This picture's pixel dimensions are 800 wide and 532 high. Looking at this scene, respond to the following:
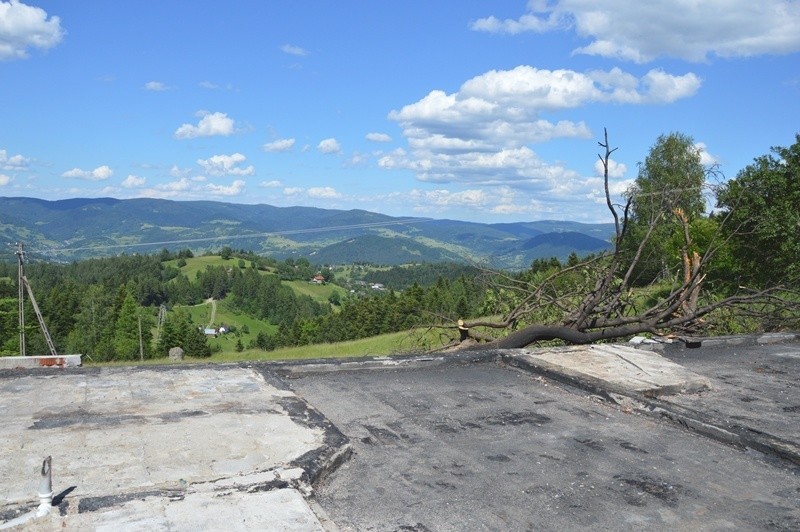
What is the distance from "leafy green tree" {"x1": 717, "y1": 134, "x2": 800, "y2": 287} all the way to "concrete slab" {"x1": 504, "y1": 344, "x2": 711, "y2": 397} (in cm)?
1617

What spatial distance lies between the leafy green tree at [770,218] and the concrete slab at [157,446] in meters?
19.6

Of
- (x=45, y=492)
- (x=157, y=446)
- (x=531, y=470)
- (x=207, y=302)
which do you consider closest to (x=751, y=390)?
(x=531, y=470)

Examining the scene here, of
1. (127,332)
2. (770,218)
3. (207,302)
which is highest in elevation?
(770,218)

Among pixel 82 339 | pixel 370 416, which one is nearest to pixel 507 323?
pixel 370 416

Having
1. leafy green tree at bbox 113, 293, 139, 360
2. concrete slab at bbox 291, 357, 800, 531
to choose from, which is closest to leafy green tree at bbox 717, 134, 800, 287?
concrete slab at bbox 291, 357, 800, 531

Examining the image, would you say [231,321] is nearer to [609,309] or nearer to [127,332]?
[127,332]

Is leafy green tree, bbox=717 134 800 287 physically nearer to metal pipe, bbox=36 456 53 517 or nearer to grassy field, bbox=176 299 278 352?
metal pipe, bbox=36 456 53 517

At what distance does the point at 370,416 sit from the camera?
15.8 feet

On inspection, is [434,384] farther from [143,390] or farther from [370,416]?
[143,390]

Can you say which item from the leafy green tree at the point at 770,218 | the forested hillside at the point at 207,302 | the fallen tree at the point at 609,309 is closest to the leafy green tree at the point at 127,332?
the forested hillside at the point at 207,302

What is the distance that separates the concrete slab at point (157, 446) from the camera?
115 inches

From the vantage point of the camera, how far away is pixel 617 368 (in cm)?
613

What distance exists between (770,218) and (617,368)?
18342mm

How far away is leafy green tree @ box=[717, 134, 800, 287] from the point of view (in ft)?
70.0
